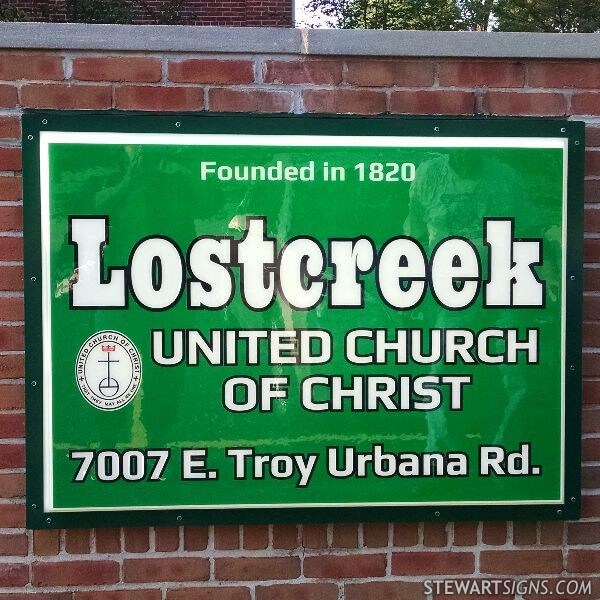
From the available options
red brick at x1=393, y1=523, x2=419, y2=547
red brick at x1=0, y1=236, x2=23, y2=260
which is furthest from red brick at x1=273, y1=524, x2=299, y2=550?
red brick at x1=0, y1=236, x2=23, y2=260

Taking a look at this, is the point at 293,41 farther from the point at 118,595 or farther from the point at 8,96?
the point at 118,595

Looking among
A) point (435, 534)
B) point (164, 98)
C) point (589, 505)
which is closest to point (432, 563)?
point (435, 534)

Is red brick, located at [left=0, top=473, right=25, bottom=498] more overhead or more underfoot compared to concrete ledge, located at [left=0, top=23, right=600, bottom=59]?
more underfoot

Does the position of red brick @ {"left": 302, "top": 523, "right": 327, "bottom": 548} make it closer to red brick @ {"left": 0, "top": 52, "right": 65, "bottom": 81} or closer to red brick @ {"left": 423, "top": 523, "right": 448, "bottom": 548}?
red brick @ {"left": 423, "top": 523, "right": 448, "bottom": 548}

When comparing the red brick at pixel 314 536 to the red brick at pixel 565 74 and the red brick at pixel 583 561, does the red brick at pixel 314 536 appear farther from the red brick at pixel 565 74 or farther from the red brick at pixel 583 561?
the red brick at pixel 565 74

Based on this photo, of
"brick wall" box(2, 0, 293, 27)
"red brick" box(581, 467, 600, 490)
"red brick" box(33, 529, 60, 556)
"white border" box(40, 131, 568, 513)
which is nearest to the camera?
"white border" box(40, 131, 568, 513)

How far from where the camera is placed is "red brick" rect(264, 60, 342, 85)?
8.27 ft

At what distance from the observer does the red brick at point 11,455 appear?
250cm

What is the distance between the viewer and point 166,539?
2.55 meters

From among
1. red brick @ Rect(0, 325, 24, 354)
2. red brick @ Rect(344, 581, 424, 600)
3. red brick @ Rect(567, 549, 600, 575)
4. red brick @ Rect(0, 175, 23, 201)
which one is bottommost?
red brick @ Rect(344, 581, 424, 600)

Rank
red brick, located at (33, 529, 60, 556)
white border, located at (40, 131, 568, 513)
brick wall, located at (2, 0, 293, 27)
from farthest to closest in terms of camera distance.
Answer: brick wall, located at (2, 0, 293, 27), red brick, located at (33, 529, 60, 556), white border, located at (40, 131, 568, 513)

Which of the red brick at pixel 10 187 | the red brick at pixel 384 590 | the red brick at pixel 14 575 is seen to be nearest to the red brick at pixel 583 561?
the red brick at pixel 384 590

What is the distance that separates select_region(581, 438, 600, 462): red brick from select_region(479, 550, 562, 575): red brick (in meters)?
0.34

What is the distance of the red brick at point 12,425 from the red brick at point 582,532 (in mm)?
1856
